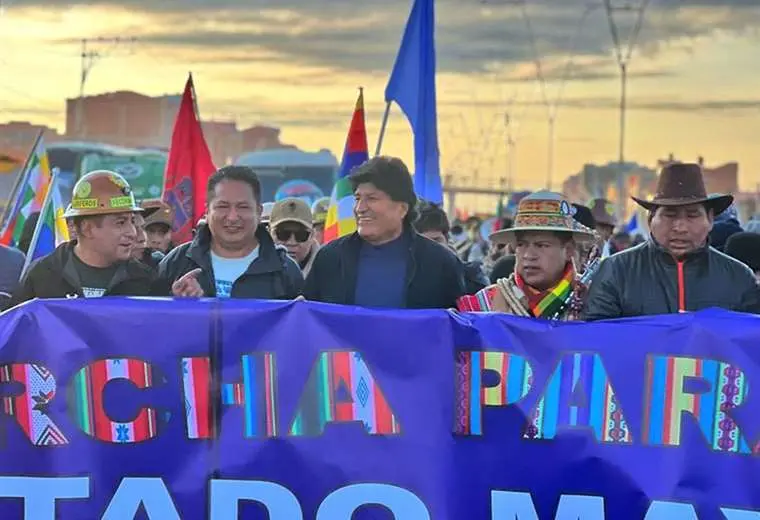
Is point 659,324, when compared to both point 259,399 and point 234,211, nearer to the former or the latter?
point 259,399

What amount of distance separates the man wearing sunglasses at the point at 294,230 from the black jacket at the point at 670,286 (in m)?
3.14

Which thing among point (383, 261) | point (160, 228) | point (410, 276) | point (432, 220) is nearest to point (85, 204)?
point (383, 261)

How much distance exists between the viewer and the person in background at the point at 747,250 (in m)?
7.04

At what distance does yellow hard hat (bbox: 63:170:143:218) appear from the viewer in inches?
217

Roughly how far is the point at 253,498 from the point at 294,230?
3725 mm

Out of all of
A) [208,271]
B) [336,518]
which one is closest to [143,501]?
[336,518]

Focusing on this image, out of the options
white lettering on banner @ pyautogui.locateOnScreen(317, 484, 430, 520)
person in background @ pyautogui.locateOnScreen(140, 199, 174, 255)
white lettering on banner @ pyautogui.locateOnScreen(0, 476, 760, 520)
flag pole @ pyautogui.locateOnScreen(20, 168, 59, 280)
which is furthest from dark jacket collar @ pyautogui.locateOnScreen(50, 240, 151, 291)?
person in background @ pyautogui.locateOnScreen(140, 199, 174, 255)

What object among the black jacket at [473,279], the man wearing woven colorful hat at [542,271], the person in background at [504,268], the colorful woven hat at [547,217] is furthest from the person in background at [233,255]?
the person in background at [504,268]

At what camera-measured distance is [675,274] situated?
512 centimetres

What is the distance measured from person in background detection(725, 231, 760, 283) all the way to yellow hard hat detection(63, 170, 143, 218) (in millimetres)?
3285

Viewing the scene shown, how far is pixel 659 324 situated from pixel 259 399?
55.6 inches

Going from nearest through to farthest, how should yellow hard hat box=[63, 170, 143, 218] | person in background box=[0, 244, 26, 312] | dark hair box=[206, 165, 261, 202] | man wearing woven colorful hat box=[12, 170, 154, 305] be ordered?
man wearing woven colorful hat box=[12, 170, 154, 305] < yellow hard hat box=[63, 170, 143, 218] < dark hair box=[206, 165, 261, 202] < person in background box=[0, 244, 26, 312]

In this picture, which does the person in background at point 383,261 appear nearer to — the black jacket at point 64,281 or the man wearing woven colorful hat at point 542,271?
the man wearing woven colorful hat at point 542,271

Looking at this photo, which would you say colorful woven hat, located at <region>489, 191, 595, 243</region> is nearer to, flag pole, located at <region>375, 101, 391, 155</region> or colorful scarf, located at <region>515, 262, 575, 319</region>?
colorful scarf, located at <region>515, 262, 575, 319</region>
